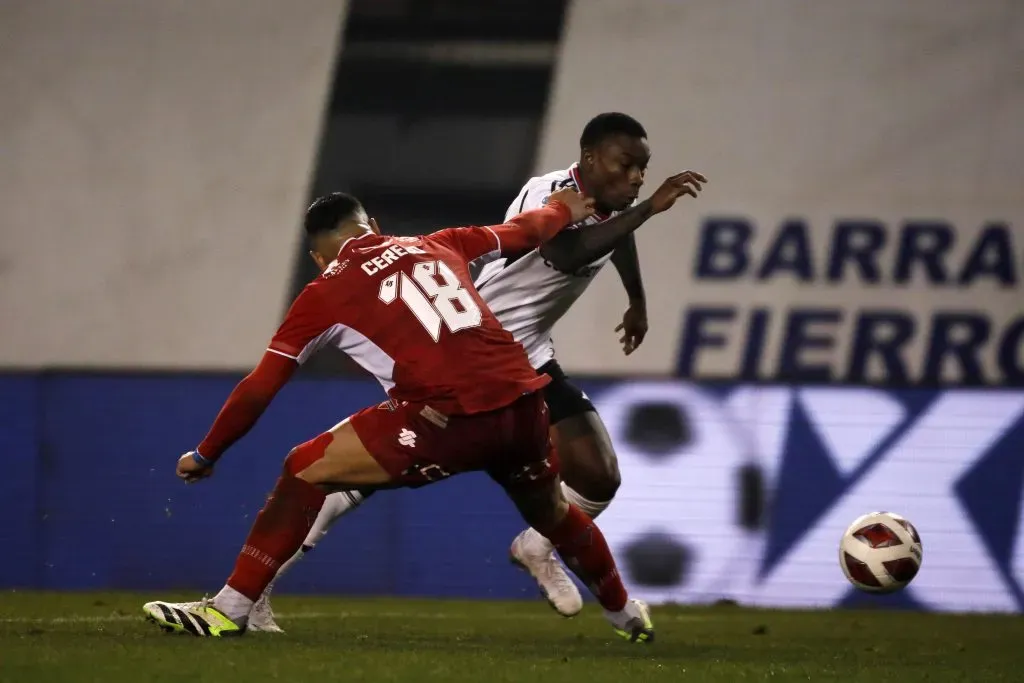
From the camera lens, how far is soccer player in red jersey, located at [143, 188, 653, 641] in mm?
5250

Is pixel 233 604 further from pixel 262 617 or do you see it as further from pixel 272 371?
pixel 262 617

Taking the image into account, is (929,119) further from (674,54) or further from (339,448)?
(339,448)

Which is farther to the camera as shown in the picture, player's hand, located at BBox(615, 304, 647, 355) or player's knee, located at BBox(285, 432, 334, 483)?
player's hand, located at BBox(615, 304, 647, 355)

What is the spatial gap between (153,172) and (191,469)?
673cm

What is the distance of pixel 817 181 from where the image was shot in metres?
11.5

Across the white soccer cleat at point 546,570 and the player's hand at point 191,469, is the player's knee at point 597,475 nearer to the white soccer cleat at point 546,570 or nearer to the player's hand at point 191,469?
the white soccer cleat at point 546,570

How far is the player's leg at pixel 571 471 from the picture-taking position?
21.2ft

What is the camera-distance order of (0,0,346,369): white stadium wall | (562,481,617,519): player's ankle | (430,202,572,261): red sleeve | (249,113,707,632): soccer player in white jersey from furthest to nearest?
(0,0,346,369): white stadium wall, (562,481,617,519): player's ankle, (249,113,707,632): soccer player in white jersey, (430,202,572,261): red sleeve

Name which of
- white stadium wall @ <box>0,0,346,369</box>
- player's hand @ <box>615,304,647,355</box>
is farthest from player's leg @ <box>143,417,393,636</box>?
white stadium wall @ <box>0,0,346,369</box>

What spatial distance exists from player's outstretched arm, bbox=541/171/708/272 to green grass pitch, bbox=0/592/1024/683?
1398 millimetres

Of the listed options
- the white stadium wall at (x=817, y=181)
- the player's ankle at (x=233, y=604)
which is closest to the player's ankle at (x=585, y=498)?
the player's ankle at (x=233, y=604)

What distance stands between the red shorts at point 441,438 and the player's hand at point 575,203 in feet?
2.66

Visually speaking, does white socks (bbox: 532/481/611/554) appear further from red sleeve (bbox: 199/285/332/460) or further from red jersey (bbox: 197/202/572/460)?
red sleeve (bbox: 199/285/332/460)

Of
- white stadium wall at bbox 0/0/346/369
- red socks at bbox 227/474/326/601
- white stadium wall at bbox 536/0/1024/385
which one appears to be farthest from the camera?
white stadium wall at bbox 0/0/346/369
